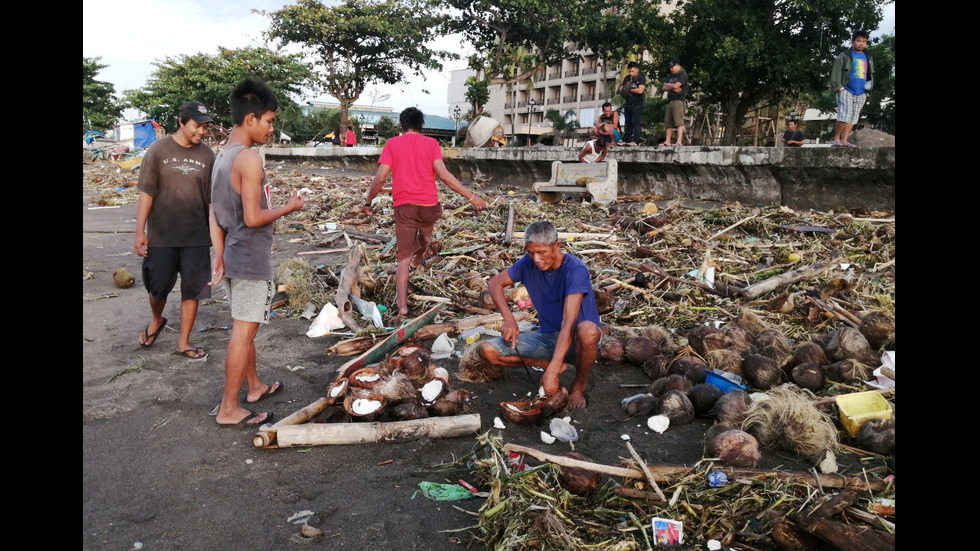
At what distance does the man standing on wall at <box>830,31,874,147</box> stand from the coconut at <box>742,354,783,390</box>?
7119 mm

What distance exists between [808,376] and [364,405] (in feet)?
10.2

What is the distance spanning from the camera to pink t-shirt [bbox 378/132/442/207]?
611cm

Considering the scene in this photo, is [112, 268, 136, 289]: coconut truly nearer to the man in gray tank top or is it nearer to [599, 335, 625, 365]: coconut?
the man in gray tank top

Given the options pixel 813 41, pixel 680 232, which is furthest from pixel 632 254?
pixel 813 41

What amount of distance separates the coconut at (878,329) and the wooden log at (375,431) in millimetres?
3269

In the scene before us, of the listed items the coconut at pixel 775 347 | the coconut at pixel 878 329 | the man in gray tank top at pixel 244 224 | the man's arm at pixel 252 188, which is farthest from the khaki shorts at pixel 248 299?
the coconut at pixel 878 329

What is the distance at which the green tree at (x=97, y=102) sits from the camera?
167 ft

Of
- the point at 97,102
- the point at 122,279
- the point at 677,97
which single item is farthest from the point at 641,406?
the point at 97,102

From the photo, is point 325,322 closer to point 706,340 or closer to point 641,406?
point 641,406

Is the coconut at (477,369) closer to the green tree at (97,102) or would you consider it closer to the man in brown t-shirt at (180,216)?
the man in brown t-shirt at (180,216)

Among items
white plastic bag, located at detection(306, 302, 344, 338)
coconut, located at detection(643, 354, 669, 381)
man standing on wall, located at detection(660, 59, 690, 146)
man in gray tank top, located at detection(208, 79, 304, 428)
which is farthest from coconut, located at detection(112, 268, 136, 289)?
man standing on wall, located at detection(660, 59, 690, 146)

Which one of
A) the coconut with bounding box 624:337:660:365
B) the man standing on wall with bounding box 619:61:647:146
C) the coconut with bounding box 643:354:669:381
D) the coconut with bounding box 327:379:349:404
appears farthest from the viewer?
the man standing on wall with bounding box 619:61:647:146

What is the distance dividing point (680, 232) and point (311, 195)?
9.96m

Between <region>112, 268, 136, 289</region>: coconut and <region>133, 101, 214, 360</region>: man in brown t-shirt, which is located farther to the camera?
<region>112, 268, 136, 289</region>: coconut
